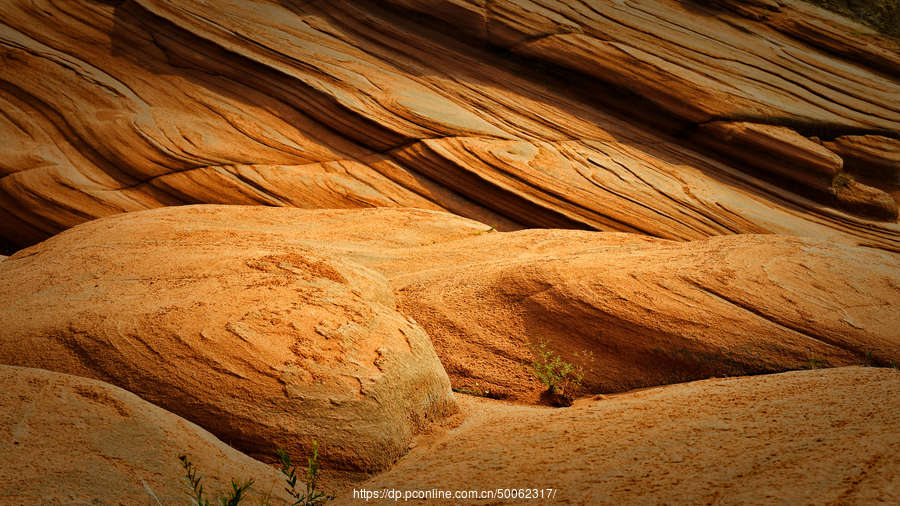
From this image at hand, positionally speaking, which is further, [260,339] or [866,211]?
[866,211]

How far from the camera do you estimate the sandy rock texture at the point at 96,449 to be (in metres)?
2.39

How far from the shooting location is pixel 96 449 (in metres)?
2.64

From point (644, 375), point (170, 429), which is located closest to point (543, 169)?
point (644, 375)

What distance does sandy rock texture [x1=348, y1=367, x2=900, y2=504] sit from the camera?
227 cm

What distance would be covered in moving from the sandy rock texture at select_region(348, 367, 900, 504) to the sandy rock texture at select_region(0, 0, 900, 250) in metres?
4.62

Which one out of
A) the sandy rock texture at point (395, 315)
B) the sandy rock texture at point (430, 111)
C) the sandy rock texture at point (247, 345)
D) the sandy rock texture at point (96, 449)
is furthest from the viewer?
the sandy rock texture at point (430, 111)

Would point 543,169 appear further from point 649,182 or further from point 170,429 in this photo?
point 170,429

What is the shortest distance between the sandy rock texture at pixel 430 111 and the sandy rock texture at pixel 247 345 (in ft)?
11.6

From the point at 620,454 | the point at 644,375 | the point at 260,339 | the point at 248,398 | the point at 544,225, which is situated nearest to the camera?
the point at 620,454

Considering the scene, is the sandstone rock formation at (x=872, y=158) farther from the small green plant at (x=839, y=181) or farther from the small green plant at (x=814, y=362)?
the small green plant at (x=814, y=362)

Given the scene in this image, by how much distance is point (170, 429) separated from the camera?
293 cm

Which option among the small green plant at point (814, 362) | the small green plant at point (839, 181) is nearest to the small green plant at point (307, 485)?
the small green plant at point (814, 362)

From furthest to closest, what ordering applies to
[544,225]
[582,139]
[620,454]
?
1. [582,139]
2. [544,225]
3. [620,454]

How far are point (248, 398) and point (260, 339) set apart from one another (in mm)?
426
